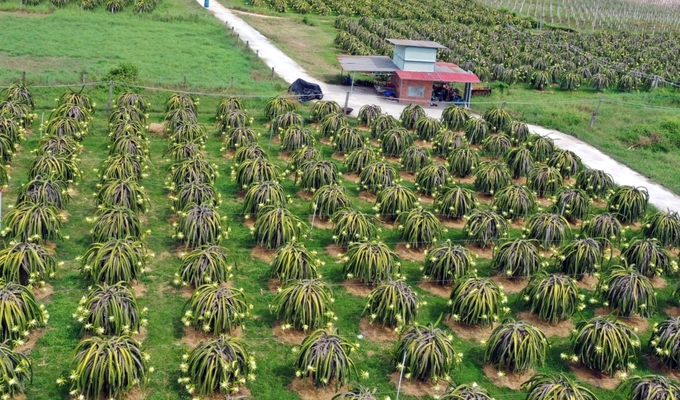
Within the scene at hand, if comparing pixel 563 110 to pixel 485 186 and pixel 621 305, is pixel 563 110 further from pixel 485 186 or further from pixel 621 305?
pixel 621 305

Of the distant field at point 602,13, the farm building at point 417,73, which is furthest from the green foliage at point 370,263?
the distant field at point 602,13

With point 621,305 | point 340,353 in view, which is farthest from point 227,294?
point 621,305

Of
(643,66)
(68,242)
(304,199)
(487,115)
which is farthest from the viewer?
(643,66)

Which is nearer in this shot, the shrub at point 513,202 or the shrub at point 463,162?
the shrub at point 513,202

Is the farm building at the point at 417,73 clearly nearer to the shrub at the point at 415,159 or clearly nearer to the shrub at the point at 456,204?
the shrub at the point at 415,159

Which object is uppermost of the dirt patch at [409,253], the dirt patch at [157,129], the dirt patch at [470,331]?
the dirt patch at [157,129]

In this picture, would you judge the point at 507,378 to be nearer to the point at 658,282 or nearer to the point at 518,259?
the point at 518,259
